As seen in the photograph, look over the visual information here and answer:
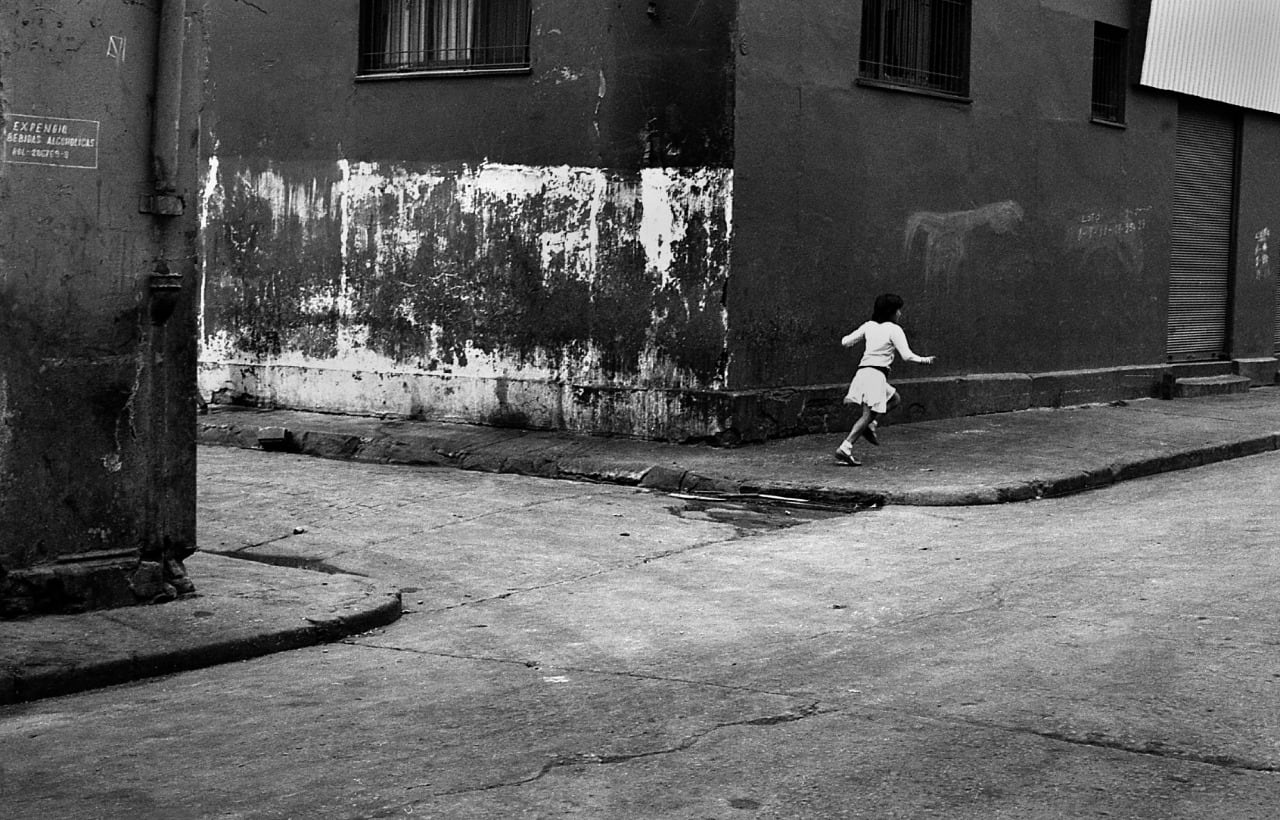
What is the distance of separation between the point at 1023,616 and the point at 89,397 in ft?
14.7

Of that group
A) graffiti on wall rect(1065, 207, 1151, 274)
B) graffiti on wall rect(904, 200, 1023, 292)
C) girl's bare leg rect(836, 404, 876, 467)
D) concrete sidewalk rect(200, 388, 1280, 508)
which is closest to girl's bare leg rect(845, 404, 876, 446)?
girl's bare leg rect(836, 404, 876, 467)

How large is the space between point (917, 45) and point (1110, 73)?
3909 mm

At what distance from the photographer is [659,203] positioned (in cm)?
1362

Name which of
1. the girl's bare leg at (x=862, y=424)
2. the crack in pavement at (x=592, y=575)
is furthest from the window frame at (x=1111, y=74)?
the crack in pavement at (x=592, y=575)

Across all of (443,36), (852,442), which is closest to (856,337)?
(852,442)

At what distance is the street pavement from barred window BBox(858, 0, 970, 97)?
3257 millimetres

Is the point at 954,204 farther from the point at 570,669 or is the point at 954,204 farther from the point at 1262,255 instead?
the point at 570,669

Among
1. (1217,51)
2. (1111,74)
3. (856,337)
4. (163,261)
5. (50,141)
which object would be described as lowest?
(856,337)

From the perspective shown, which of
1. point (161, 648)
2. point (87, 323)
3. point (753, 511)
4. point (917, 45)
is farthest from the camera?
point (917, 45)

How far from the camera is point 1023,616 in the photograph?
7.60 metres

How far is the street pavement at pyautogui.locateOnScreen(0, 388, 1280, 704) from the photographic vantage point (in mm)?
6996

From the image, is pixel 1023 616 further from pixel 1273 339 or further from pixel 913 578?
pixel 1273 339

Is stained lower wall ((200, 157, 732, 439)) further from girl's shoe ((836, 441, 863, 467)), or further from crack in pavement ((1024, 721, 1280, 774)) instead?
crack in pavement ((1024, 721, 1280, 774))

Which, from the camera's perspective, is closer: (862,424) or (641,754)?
(641,754)
